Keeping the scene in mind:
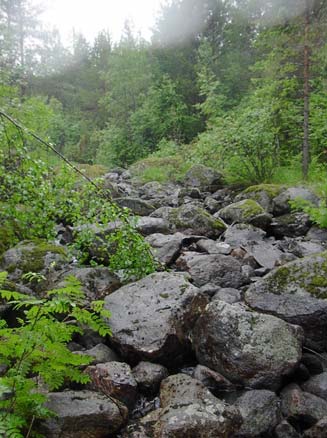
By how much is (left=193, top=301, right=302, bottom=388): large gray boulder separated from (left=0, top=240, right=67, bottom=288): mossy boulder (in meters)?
2.51

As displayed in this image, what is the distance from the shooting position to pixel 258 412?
3.43m

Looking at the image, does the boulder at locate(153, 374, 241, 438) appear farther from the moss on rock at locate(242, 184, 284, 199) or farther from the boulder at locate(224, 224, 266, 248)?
the moss on rock at locate(242, 184, 284, 199)

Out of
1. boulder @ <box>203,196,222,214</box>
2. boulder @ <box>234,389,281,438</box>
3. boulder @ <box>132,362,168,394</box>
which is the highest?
boulder @ <box>203,196,222,214</box>

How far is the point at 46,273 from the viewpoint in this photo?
5684mm

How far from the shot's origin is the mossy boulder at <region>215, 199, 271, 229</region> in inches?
353

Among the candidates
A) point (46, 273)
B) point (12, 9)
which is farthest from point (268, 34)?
point (12, 9)

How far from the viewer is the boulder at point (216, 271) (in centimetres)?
588

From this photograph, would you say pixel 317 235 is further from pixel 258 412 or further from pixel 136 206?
pixel 258 412

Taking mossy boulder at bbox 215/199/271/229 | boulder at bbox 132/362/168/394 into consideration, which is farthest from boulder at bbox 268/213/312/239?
boulder at bbox 132/362/168/394

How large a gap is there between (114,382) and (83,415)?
1.71 feet

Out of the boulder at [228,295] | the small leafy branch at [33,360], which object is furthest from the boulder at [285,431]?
the boulder at [228,295]

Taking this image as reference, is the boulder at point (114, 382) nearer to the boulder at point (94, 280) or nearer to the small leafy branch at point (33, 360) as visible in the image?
the small leafy branch at point (33, 360)

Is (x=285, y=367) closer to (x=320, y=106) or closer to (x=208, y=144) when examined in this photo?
(x=208, y=144)

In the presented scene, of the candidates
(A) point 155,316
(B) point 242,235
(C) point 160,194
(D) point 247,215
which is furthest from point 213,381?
(C) point 160,194
